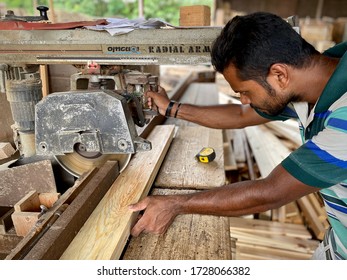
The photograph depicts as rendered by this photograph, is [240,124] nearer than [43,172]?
No

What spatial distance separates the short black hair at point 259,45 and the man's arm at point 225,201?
355 millimetres

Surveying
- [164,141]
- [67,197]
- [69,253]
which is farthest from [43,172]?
[164,141]

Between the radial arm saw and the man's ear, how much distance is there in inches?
10.7

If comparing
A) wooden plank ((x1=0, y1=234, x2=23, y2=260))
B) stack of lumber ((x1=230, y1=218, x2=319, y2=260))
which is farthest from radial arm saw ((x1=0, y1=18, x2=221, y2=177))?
stack of lumber ((x1=230, y1=218, x2=319, y2=260))

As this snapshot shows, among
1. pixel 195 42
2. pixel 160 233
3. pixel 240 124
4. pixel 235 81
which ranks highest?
pixel 195 42

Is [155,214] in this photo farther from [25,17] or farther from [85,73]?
[25,17]

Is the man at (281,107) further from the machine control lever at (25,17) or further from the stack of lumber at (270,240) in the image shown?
the stack of lumber at (270,240)

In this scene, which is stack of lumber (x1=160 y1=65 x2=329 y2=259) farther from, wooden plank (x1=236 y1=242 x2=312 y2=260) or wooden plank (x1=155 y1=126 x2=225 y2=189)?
wooden plank (x1=155 y1=126 x2=225 y2=189)

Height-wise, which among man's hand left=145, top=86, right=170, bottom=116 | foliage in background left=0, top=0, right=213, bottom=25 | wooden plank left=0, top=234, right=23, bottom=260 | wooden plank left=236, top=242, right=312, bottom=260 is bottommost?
wooden plank left=236, top=242, right=312, bottom=260

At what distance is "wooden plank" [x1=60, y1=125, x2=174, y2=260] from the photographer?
100cm

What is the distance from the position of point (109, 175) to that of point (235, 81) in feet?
2.22

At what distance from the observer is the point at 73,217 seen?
3.50 ft
